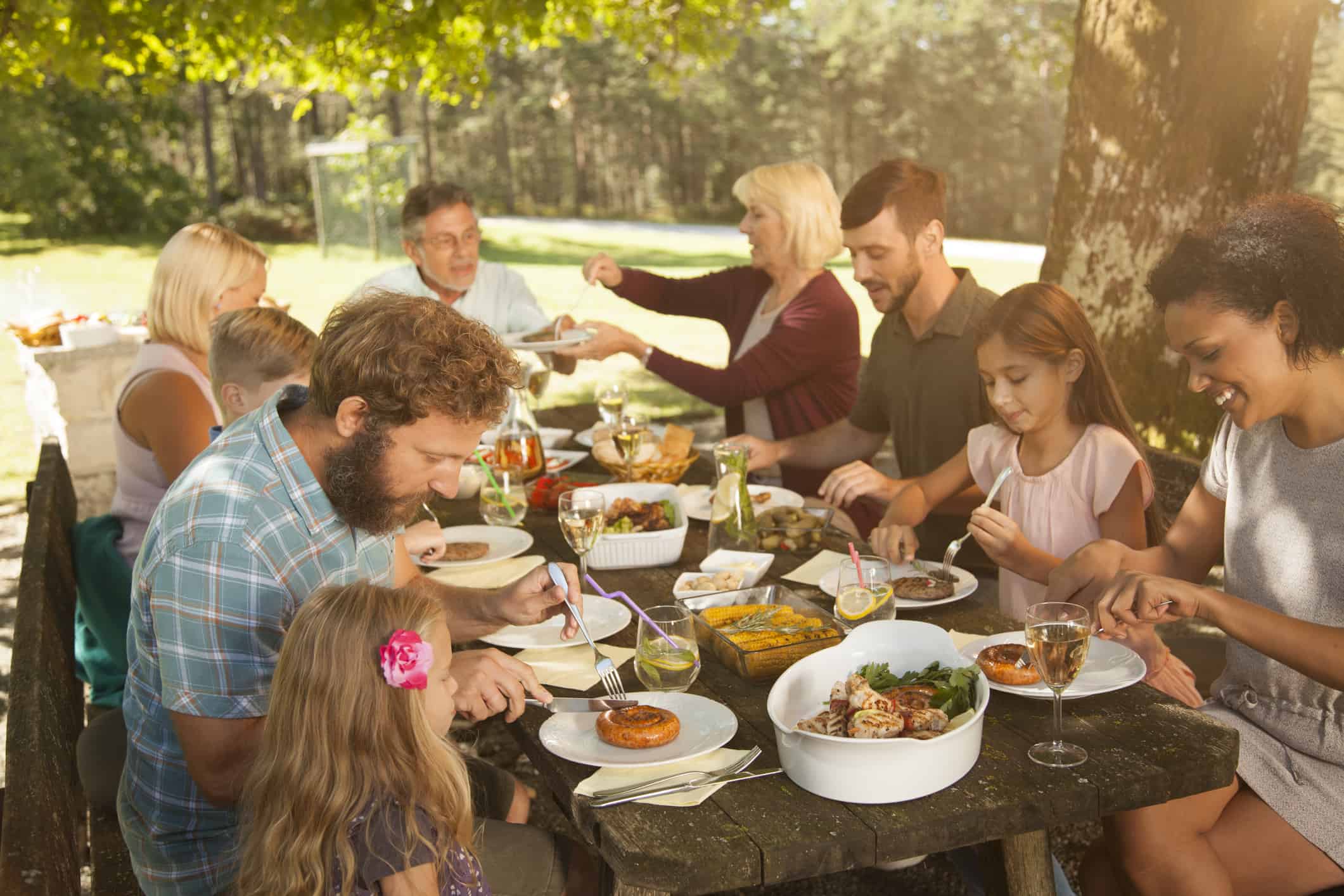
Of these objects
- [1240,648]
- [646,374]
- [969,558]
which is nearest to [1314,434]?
[1240,648]

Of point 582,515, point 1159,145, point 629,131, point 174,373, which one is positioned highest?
point 629,131

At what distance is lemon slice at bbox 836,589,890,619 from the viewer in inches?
95.7

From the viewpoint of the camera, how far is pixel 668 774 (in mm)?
1910

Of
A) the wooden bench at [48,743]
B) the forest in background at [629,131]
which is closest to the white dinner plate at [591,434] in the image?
the wooden bench at [48,743]

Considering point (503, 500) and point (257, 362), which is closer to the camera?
point (257, 362)

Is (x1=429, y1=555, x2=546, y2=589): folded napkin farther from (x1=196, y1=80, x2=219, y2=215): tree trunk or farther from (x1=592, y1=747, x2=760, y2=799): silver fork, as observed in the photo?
(x1=196, y1=80, x2=219, y2=215): tree trunk

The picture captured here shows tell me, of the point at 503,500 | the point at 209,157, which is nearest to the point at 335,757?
the point at 503,500

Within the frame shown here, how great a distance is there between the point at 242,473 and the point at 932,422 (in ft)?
8.14

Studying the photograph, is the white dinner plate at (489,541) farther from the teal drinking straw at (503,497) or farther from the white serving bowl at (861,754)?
the white serving bowl at (861,754)

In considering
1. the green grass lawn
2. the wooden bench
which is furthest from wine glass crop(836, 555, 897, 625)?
the green grass lawn

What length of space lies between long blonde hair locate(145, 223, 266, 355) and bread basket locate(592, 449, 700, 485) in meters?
1.32

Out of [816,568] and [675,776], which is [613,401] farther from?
Result: [675,776]

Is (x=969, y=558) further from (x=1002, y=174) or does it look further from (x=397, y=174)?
(x=1002, y=174)

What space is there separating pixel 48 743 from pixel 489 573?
1.18 meters
